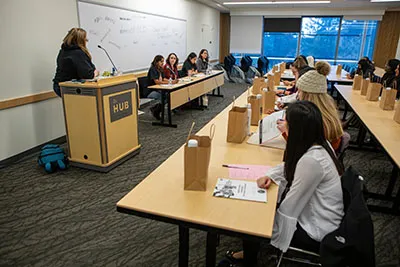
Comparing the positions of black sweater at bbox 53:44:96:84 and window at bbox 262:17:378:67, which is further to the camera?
window at bbox 262:17:378:67

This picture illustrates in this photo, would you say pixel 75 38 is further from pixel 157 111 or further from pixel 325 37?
pixel 325 37

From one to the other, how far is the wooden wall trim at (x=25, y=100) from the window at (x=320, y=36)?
30.2ft

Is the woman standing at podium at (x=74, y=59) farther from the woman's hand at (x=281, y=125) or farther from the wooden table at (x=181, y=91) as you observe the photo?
the woman's hand at (x=281, y=125)

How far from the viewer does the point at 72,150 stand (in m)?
3.14

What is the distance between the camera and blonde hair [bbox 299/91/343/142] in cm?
165

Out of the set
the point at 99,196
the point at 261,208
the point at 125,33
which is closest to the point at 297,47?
the point at 125,33

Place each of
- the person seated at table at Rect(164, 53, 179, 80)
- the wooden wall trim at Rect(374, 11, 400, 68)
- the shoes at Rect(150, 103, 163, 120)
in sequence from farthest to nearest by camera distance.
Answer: the wooden wall trim at Rect(374, 11, 400, 68), the person seated at table at Rect(164, 53, 179, 80), the shoes at Rect(150, 103, 163, 120)

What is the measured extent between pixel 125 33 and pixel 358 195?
4854mm

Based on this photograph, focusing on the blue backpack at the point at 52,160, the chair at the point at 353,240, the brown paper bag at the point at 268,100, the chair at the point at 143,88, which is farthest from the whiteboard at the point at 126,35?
the chair at the point at 353,240

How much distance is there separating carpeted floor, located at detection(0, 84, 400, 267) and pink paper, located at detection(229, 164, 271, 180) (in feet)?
2.23

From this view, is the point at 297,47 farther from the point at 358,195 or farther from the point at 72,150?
the point at 358,195

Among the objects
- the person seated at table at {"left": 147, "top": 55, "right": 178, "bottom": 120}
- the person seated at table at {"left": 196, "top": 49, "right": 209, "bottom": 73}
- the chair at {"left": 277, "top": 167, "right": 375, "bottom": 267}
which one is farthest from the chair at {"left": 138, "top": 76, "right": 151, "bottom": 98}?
the chair at {"left": 277, "top": 167, "right": 375, "bottom": 267}

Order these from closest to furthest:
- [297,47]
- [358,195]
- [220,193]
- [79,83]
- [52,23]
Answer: [358,195]
[220,193]
[79,83]
[52,23]
[297,47]

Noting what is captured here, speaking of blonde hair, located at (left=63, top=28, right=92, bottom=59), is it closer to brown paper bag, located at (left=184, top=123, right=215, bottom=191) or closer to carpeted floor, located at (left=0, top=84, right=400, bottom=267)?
carpeted floor, located at (left=0, top=84, right=400, bottom=267)
